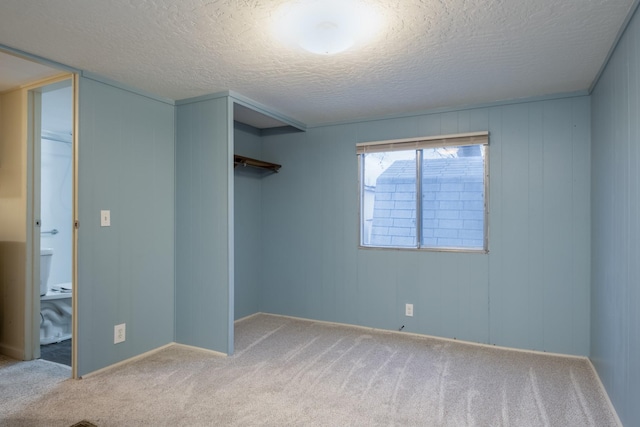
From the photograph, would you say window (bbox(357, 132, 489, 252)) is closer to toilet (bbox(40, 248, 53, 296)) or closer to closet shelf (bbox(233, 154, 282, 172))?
closet shelf (bbox(233, 154, 282, 172))

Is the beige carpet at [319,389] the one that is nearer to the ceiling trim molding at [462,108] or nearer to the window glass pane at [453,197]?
the window glass pane at [453,197]

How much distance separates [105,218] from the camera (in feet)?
9.15

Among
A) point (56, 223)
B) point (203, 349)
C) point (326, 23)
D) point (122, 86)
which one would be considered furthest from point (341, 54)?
point (56, 223)

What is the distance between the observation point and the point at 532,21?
1950mm

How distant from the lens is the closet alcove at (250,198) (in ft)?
13.5

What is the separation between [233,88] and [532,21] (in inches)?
80.2

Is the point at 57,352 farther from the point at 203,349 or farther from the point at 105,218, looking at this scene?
the point at 105,218

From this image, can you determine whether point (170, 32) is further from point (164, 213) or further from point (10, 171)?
point (10, 171)

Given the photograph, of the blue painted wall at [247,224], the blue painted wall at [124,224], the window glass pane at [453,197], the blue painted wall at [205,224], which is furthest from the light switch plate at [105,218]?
the window glass pane at [453,197]

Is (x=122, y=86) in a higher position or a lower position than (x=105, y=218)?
higher

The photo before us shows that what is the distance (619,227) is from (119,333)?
3.31 metres

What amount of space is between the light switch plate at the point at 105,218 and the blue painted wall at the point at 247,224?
1.42 meters

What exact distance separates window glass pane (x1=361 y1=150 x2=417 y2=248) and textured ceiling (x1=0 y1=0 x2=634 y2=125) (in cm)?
70

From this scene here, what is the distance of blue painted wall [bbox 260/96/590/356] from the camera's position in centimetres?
308
